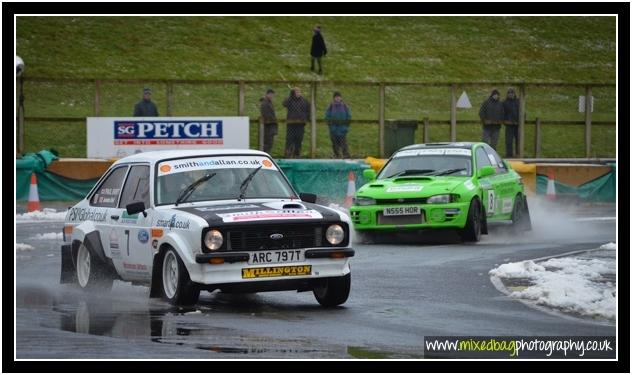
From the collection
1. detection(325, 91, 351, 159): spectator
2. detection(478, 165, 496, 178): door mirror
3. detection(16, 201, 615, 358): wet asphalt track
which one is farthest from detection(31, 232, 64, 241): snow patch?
detection(325, 91, 351, 159): spectator

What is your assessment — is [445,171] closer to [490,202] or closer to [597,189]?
[490,202]

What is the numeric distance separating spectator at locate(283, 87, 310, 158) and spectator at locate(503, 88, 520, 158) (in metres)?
4.56

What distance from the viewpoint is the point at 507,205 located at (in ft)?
66.0

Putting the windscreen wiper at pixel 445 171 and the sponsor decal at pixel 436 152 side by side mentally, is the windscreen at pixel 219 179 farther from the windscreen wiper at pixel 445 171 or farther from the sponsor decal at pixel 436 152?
the sponsor decal at pixel 436 152

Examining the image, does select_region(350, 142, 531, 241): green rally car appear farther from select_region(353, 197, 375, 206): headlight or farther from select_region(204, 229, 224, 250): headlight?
select_region(204, 229, 224, 250): headlight

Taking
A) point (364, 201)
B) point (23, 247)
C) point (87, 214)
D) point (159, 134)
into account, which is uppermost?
point (159, 134)

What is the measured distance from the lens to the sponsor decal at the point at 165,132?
90.3ft

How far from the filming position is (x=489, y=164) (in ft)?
66.2

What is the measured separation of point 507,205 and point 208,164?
830 cm

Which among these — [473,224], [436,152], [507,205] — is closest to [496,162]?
[507,205]

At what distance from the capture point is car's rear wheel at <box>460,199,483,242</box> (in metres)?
18.7

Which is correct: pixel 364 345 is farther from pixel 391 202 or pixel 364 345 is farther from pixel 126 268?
pixel 391 202

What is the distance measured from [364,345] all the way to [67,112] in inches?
1338

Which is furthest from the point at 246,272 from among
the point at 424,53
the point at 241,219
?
the point at 424,53
